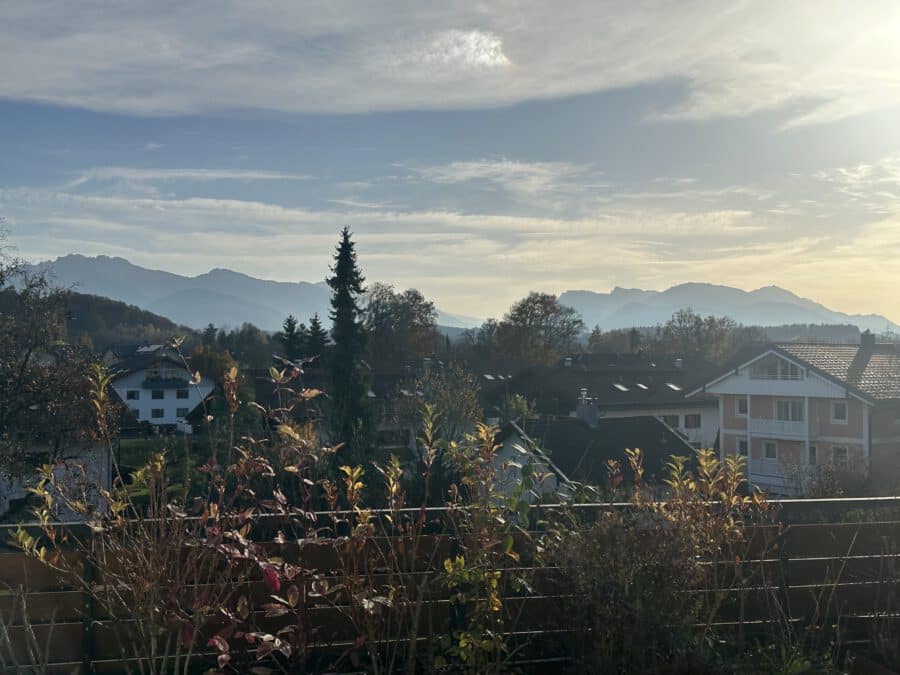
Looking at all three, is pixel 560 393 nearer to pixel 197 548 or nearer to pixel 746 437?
pixel 746 437

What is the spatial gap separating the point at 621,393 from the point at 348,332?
671 inches

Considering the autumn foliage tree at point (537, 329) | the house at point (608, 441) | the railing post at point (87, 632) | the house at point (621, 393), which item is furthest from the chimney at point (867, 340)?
the railing post at point (87, 632)

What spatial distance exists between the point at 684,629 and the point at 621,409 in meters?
39.0

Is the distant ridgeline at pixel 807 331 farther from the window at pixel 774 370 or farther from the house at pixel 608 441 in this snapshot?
the house at pixel 608 441

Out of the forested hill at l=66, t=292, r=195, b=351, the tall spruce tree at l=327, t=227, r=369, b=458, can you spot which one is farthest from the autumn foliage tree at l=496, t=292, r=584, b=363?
the forested hill at l=66, t=292, r=195, b=351

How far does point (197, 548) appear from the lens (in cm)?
311

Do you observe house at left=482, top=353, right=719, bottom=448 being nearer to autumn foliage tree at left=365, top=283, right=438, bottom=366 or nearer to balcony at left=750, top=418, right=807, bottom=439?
balcony at left=750, top=418, right=807, bottom=439

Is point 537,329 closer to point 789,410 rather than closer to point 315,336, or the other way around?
point 315,336

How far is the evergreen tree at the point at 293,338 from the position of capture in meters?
41.5

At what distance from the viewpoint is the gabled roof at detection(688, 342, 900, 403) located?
28.6 metres

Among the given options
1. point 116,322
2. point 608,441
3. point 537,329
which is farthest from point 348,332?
point 116,322

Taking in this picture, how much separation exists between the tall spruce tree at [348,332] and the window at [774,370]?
1641 centimetres

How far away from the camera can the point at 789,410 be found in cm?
3155

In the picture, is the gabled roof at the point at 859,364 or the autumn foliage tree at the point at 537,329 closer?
the gabled roof at the point at 859,364
